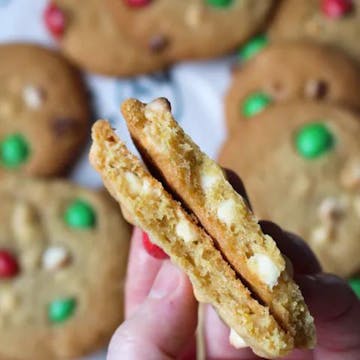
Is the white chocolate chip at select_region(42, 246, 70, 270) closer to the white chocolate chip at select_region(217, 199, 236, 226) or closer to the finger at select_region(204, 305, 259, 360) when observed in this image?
the finger at select_region(204, 305, 259, 360)

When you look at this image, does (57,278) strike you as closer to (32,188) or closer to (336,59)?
(32,188)

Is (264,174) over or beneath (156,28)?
beneath

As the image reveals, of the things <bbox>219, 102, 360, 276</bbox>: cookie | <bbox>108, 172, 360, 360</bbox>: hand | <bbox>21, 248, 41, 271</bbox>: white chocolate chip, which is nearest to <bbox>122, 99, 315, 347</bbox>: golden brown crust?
<bbox>108, 172, 360, 360</bbox>: hand

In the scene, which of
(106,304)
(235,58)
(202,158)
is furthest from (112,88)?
(202,158)

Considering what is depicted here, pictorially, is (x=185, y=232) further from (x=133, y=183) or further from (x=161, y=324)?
(x=161, y=324)

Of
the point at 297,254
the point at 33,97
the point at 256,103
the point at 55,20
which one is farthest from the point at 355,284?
the point at 55,20

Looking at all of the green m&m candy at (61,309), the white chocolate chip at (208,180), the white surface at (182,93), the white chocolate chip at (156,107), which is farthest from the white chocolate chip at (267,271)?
the white surface at (182,93)
